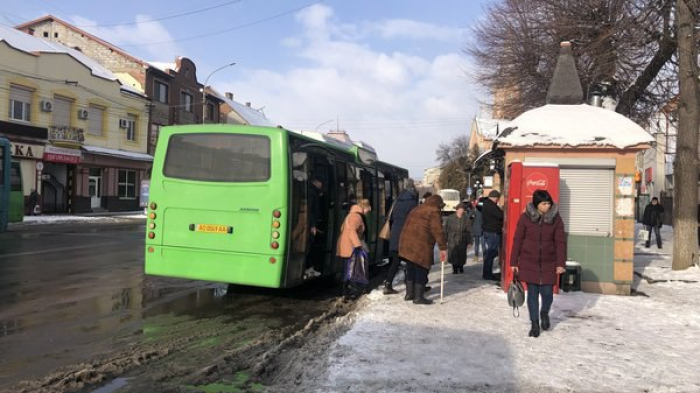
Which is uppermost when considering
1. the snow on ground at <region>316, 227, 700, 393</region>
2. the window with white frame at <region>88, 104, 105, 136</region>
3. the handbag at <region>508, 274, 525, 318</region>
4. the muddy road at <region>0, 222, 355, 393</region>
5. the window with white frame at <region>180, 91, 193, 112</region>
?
the window with white frame at <region>180, 91, 193, 112</region>

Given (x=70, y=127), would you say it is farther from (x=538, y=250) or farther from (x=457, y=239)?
(x=538, y=250)

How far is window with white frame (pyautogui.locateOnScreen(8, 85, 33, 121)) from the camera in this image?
91.6 feet

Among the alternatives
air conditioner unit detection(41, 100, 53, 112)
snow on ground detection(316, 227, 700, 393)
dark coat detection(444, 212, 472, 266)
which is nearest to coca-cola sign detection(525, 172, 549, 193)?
snow on ground detection(316, 227, 700, 393)

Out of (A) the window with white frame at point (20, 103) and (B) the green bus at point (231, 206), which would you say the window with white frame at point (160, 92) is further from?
(B) the green bus at point (231, 206)

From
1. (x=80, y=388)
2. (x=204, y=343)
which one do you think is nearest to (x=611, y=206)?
(x=204, y=343)

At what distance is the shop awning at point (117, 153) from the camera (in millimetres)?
→ 32500

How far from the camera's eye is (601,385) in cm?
486

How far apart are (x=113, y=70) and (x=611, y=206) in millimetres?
39229

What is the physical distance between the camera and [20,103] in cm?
2844

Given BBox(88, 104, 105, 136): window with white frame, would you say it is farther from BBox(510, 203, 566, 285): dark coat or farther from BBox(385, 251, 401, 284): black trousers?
BBox(510, 203, 566, 285): dark coat

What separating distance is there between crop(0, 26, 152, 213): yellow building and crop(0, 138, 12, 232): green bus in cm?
1080

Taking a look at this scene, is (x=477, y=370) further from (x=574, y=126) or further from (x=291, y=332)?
(x=574, y=126)

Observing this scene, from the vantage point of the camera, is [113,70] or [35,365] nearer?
[35,365]

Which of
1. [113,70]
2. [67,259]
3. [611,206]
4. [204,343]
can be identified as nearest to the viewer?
[204,343]
